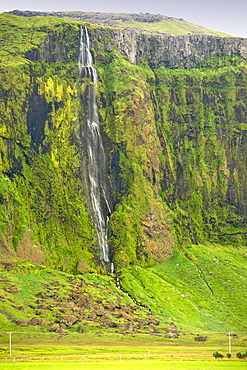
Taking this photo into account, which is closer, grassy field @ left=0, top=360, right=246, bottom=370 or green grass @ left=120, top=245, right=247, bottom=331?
grassy field @ left=0, top=360, right=246, bottom=370

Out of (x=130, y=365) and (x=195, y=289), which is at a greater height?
(x=130, y=365)

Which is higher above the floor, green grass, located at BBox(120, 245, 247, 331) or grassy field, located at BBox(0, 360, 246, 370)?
grassy field, located at BBox(0, 360, 246, 370)

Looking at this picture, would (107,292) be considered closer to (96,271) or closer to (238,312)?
(96,271)

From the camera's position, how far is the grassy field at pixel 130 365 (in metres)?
92.8

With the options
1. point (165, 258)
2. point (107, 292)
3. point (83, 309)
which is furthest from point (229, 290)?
point (83, 309)

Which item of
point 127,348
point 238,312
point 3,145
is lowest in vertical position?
point 238,312

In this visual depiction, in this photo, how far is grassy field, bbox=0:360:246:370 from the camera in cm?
9282

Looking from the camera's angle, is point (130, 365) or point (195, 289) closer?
point (130, 365)

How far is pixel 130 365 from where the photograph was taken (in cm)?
9819

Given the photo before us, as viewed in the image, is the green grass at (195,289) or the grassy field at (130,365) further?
the green grass at (195,289)

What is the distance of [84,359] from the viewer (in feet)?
362

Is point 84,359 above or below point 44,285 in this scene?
above

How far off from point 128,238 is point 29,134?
45.0 meters

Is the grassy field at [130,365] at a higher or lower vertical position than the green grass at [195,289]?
higher
